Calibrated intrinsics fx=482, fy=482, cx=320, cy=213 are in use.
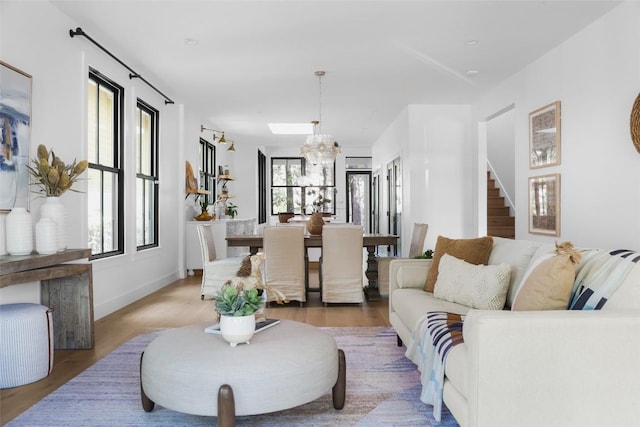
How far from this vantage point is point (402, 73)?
570cm

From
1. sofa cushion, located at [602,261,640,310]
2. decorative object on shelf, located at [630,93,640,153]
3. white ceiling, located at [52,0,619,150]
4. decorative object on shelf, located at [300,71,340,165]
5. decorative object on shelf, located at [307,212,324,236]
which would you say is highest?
white ceiling, located at [52,0,619,150]

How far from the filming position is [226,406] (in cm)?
202

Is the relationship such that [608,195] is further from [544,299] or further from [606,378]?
[606,378]

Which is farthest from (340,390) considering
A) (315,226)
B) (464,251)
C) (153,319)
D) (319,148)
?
(319,148)

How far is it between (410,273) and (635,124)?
2.02 m

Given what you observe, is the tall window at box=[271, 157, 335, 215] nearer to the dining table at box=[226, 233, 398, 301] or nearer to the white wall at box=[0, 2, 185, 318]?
the white wall at box=[0, 2, 185, 318]

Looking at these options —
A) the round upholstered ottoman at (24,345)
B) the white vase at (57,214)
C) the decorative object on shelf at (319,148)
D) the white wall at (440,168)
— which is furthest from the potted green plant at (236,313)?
the white wall at (440,168)

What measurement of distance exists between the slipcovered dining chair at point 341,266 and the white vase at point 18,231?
287 centimetres

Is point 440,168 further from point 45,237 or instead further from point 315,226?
point 45,237

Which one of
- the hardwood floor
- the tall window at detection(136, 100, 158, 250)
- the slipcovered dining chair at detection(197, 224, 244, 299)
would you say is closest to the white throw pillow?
the hardwood floor

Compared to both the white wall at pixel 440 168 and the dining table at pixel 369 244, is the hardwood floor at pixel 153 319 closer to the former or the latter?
the dining table at pixel 369 244

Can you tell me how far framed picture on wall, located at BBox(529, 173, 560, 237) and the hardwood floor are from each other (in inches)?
73.7

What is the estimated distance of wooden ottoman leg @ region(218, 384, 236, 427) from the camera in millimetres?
2016

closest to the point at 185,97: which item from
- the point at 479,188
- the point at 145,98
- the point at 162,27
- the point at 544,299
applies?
the point at 145,98
